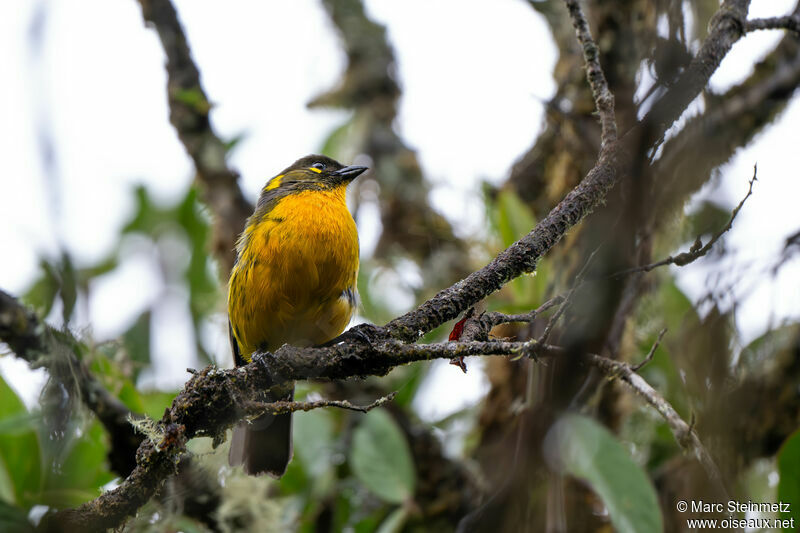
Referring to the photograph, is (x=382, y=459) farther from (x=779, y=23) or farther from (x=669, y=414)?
(x=779, y=23)

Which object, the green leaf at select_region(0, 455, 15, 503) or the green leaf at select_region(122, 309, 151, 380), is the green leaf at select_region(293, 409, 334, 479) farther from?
the green leaf at select_region(0, 455, 15, 503)

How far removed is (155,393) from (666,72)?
3223mm

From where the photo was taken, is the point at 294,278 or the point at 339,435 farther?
the point at 339,435

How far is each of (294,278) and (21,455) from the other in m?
1.58

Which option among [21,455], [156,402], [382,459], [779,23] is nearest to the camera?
[779,23]

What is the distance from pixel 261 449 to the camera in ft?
12.6

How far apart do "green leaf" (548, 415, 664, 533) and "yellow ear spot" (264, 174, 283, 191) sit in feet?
8.38

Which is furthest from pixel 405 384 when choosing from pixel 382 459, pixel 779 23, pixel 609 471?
pixel 779 23

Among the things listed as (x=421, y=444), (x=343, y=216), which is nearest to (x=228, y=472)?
(x=421, y=444)

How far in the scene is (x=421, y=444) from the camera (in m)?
4.74

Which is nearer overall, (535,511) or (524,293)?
(535,511)

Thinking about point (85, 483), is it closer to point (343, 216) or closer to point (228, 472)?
point (228, 472)

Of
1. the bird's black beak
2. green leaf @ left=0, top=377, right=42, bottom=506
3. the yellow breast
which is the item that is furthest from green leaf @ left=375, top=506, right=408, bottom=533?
the bird's black beak

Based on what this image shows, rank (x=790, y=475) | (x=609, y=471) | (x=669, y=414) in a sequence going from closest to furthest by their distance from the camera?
(x=669, y=414) < (x=790, y=475) < (x=609, y=471)
